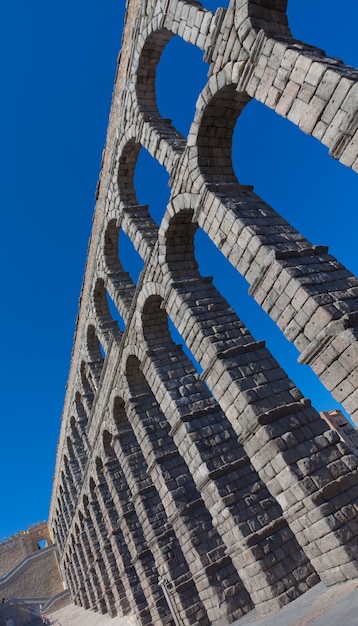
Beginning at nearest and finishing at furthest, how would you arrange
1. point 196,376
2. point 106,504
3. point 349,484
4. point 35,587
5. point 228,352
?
point 349,484 < point 228,352 < point 196,376 < point 106,504 < point 35,587

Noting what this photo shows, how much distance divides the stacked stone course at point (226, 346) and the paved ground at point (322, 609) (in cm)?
25

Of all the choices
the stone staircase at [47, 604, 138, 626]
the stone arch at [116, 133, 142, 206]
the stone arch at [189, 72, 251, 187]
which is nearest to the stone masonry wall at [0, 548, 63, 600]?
the stone staircase at [47, 604, 138, 626]

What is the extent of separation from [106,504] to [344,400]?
1416 cm

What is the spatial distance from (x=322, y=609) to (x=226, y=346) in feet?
15.4

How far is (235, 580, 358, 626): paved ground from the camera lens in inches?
200

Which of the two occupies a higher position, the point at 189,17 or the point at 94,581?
the point at 189,17

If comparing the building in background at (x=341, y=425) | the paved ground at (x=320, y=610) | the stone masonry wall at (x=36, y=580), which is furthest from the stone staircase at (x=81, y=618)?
the building in background at (x=341, y=425)

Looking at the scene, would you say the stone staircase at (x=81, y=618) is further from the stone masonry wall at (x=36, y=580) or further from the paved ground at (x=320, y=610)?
the paved ground at (x=320, y=610)

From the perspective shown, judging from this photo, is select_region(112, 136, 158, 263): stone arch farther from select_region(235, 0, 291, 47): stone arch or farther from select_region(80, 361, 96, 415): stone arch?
select_region(80, 361, 96, 415): stone arch

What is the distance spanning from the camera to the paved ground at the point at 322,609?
5.07m

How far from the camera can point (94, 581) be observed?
2156 cm

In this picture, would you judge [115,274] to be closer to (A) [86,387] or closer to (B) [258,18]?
(A) [86,387]

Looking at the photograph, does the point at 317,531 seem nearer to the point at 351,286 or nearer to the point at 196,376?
the point at 351,286

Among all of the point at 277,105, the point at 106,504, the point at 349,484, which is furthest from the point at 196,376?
the point at 106,504
